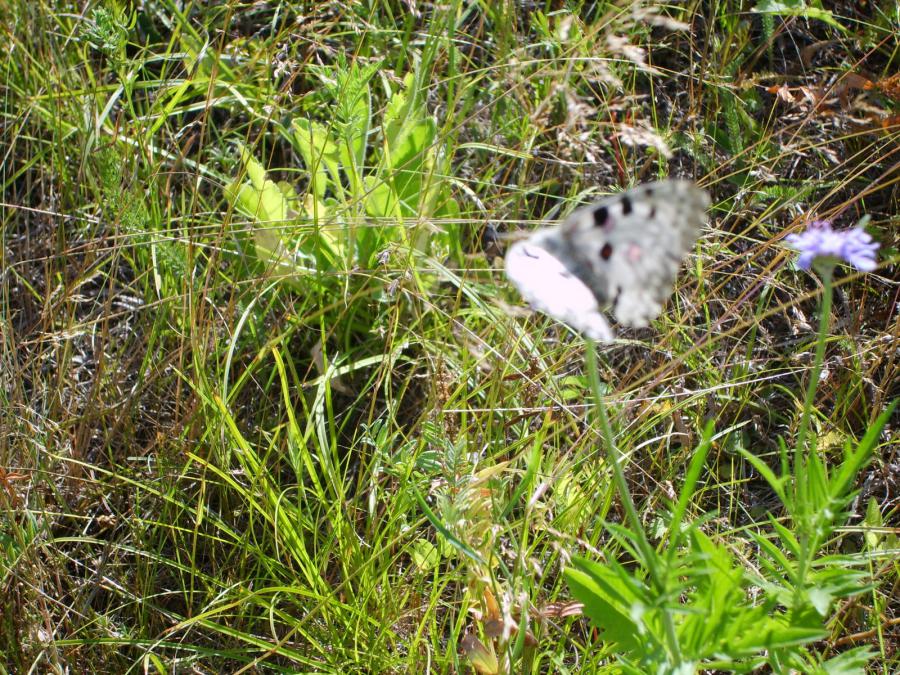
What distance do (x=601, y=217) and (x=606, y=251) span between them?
52 millimetres

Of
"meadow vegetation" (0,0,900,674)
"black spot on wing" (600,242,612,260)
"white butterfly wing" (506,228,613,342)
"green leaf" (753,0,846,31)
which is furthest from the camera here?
"green leaf" (753,0,846,31)

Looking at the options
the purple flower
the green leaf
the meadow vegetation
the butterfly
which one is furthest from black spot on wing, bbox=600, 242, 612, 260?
the green leaf

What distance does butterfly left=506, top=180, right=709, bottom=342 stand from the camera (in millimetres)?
1230

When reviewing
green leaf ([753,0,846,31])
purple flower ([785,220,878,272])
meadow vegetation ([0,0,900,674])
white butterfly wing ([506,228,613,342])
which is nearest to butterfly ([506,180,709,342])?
white butterfly wing ([506,228,613,342])

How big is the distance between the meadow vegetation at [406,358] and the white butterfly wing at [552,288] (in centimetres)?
52

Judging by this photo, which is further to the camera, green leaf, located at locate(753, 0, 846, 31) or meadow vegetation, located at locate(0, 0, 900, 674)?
green leaf, located at locate(753, 0, 846, 31)

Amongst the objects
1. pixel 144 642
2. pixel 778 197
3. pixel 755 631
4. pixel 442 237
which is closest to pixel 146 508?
pixel 144 642

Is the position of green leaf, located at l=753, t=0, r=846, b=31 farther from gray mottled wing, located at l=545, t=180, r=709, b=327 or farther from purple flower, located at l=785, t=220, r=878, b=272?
gray mottled wing, located at l=545, t=180, r=709, b=327

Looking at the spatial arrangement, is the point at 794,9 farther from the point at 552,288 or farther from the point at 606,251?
the point at 552,288

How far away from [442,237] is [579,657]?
1.19 metres

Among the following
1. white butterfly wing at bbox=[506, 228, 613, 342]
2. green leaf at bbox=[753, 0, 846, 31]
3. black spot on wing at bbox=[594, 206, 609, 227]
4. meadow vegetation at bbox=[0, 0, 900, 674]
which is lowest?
meadow vegetation at bbox=[0, 0, 900, 674]

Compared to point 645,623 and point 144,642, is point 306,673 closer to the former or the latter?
point 144,642

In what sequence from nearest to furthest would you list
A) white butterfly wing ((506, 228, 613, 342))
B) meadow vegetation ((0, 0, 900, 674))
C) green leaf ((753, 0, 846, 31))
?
white butterfly wing ((506, 228, 613, 342))
meadow vegetation ((0, 0, 900, 674))
green leaf ((753, 0, 846, 31))

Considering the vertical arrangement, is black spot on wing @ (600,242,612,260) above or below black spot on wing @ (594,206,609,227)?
below
